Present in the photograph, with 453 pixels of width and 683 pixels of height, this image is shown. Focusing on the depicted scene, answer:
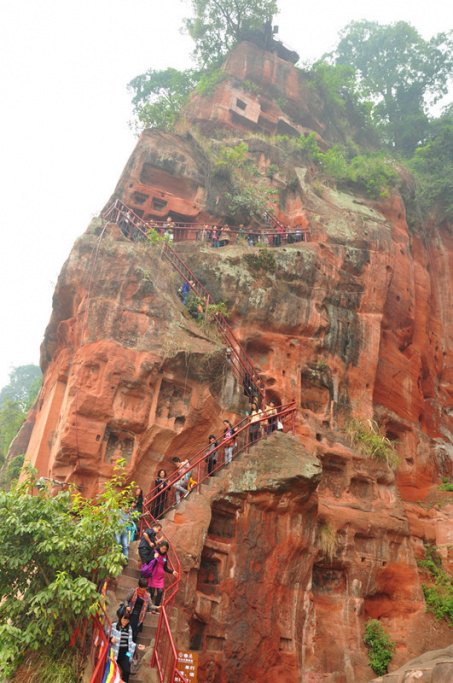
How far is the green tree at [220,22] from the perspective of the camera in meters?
36.9

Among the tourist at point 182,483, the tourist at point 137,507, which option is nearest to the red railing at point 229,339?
the tourist at point 182,483

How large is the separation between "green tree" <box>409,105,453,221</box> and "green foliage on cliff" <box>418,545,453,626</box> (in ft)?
67.4

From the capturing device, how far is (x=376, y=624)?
15617 millimetres

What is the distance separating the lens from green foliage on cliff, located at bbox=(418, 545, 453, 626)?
16125 mm

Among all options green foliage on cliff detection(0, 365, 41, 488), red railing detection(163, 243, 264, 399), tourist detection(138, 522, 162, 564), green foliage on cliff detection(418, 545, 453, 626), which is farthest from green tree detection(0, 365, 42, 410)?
tourist detection(138, 522, 162, 564)

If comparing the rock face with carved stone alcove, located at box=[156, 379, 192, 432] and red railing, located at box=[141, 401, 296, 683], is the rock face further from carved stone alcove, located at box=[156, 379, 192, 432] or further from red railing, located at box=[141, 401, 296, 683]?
red railing, located at box=[141, 401, 296, 683]

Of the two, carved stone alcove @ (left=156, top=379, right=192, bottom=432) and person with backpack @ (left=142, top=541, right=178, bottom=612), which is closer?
Answer: person with backpack @ (left=142, top=541, right=178, bottom=612)

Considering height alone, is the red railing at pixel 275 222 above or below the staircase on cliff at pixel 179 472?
above

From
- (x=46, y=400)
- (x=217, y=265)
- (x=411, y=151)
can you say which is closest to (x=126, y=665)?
(x=46, y=400)

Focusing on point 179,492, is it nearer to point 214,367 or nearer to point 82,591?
point 214,367

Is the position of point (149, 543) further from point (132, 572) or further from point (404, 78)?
point (404, 78)

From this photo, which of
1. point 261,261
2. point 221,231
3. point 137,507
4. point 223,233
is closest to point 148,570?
point 137,507

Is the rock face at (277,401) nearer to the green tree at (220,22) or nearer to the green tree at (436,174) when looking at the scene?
the green tree at (436,174)

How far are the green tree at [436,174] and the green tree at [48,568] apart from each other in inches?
1121
